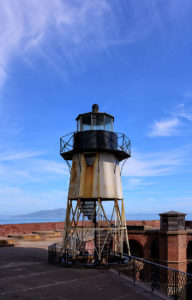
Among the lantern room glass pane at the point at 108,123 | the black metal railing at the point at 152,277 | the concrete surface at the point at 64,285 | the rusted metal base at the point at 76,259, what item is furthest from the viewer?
the lantern room glass pane at the point at 108,123

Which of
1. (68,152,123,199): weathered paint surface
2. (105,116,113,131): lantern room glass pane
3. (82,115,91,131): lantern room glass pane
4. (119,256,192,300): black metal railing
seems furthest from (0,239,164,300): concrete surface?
(105,116,113,131): lantern room glass pane

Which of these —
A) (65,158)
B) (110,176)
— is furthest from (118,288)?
(65,158)

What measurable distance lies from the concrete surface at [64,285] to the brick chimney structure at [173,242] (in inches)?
795

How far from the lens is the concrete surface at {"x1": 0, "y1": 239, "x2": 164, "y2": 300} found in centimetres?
894

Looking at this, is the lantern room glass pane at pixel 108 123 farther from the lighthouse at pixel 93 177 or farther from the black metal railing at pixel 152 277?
the black metal railing at pixel 152 277

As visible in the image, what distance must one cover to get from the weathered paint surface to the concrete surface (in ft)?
14.2

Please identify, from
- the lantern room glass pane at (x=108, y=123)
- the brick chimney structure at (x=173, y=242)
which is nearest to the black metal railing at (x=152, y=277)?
the lantern room glass pane at (x=108, y=123)

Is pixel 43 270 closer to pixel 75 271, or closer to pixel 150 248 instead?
pixel 75 271

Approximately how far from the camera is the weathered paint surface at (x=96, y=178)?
15539mm

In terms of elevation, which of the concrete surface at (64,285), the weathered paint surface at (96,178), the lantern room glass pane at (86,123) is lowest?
the concrete surface at (64,285)

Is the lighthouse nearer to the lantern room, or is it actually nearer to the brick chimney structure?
the lantern room

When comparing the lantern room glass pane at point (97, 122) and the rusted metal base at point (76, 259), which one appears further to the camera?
the lantern room glass pane at point (97, 122)

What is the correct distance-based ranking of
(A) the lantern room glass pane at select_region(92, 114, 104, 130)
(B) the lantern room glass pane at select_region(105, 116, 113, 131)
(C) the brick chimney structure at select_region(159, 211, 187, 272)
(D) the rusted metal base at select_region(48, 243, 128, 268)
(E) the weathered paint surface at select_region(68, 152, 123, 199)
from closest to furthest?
(D) the rusted metal base at select_region(48, 243, 128, 268)
(E) the weathered paint surface at select_region(68, 152, 123, 199)
(A) the lantern room glass pane at select_region(92, 114, 104, 130)
(B) the lantern room glass pane at select_region(105, 116, 113, 131)
(C) the brick chimney structure at select_region(159, 211, 187, 272)

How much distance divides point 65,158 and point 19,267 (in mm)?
7408
